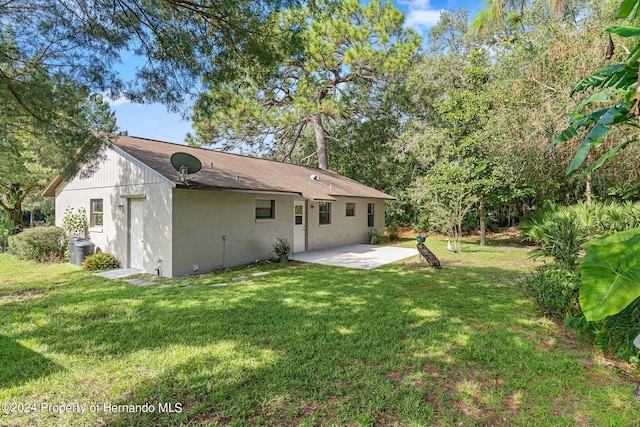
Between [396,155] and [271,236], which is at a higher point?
[396,155]

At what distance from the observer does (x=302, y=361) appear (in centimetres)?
406

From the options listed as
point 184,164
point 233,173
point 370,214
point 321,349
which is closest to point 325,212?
point 370,214

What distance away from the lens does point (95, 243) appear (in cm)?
1154

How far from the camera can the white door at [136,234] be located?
10.1m

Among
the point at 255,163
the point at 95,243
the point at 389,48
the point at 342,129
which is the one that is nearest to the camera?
the point at 95,243

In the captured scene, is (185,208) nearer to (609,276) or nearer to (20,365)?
(20,365)

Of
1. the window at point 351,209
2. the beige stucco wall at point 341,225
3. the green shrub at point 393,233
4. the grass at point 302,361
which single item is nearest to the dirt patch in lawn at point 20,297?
the grass at point 302,361

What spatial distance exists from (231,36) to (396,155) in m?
15.8

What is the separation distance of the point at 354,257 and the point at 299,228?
9.16 feet

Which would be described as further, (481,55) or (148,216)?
(481,55)

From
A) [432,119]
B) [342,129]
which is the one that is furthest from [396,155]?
[342,129]

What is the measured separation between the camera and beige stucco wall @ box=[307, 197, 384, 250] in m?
14.7

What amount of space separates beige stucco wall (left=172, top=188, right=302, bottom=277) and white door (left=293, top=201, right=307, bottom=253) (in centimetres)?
97

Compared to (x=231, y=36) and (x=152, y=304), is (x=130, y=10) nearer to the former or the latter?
(x=231, y=36)
